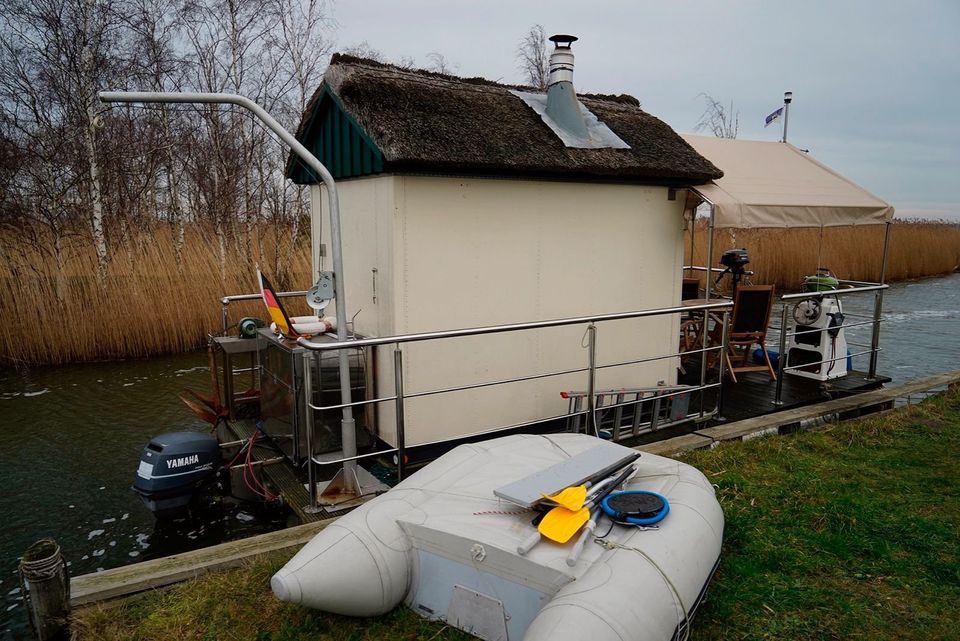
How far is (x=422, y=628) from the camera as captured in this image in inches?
126

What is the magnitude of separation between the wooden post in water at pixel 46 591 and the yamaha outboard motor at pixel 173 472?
1.38 metres

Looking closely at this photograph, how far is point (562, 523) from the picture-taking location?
2994 millimetres

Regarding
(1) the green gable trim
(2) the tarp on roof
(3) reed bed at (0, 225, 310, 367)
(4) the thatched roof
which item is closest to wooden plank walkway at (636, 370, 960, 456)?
(2) the tarp on roof

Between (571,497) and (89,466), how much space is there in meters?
5.81

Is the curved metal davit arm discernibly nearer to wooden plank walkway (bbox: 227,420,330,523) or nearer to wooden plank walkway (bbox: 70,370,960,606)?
wooden plank walkway (bbox: 227,420,330,523)

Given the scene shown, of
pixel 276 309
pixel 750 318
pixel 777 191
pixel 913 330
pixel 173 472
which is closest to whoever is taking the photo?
pixel 173 472

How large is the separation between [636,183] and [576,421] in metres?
2.47

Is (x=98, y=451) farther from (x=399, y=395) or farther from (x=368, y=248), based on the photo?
(x=399, y=395)

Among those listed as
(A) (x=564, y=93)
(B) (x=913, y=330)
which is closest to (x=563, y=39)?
(A) (x=564, y=93)

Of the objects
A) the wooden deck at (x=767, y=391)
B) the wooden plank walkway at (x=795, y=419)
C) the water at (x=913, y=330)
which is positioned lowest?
the water at (x=913, y=330)

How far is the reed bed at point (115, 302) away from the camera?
33.2 feet

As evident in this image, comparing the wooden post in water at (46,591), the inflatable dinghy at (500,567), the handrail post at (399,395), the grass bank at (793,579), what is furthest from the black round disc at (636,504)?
the wooden post in water at (46,591)

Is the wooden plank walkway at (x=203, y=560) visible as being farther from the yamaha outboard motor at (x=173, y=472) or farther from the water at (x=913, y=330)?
the water at (x=913, y=330)

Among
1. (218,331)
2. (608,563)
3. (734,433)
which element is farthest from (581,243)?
(218,331)
